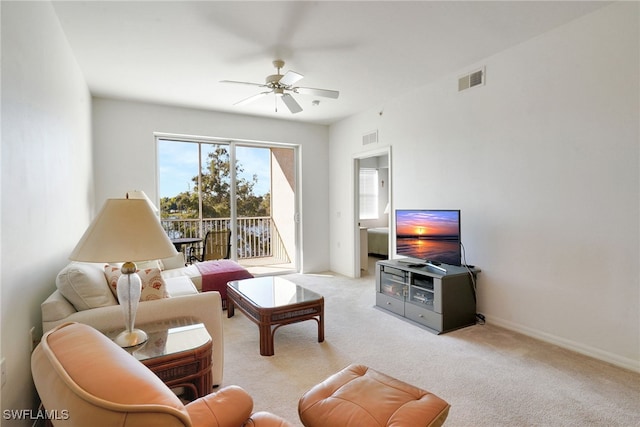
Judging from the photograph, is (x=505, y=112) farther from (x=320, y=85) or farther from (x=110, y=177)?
(x=110, y=177)

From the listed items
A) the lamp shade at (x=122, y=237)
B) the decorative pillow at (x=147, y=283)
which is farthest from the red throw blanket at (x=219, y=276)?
the lamp shade at (x=122, y=237)

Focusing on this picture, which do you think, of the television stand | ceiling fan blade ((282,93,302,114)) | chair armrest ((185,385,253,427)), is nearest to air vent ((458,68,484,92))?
ceiling fan blade ((282,93,302,114))

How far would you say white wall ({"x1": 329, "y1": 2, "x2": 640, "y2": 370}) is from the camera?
2.45 metres

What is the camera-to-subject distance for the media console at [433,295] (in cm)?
314

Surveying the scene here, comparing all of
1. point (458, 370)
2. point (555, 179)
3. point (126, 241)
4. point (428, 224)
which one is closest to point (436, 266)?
point (428, 224)

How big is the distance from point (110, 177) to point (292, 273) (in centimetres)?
323

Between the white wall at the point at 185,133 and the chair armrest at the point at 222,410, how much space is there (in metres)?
4.20

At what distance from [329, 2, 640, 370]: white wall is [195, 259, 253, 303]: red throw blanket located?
260 cm

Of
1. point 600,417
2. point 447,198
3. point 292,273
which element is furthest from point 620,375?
point 292,273

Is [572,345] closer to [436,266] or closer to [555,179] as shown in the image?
[436,266]

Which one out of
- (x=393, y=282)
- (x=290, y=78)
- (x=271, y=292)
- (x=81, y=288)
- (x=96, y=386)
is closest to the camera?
(x=96, y=386)

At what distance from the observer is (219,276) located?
3773mm

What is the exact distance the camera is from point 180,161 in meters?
5.15

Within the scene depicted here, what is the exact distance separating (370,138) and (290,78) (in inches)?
90.9
